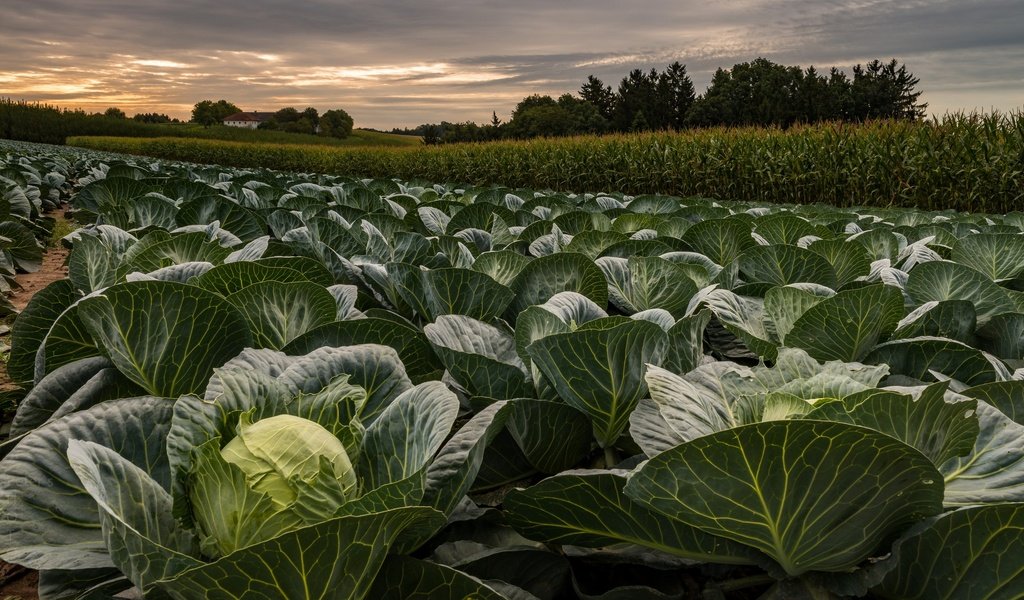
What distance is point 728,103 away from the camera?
62.0 m

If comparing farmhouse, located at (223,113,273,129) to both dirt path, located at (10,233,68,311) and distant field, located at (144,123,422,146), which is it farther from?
dirt path, located at (10,233,68,311)

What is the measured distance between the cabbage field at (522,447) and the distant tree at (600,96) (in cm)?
7613

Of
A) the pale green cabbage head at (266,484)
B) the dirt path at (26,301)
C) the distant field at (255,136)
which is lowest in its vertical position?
the dirt path at (26,301)

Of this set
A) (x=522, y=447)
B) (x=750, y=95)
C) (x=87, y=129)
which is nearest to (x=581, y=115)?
(x=750, y=95)

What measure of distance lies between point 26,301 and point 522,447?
538 centimetres

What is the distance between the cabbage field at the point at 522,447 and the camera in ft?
2.41

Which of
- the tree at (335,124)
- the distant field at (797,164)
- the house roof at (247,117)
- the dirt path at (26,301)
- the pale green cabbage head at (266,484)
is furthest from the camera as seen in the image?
the house roof at (247,117)

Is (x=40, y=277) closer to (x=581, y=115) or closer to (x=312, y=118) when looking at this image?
(x=581, y=115)

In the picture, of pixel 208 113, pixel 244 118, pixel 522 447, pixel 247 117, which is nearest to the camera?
pixel 522 447

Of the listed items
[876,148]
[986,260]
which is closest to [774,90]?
[876,148]

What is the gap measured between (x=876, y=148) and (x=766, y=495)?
47.0ft

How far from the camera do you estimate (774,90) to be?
6062 centimetres

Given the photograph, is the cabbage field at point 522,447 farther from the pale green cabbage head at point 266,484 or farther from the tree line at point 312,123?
the tree line at point 312,123

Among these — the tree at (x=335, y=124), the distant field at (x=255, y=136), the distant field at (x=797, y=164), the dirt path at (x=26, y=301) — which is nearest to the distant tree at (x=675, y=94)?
the distant field at (x=255, y=136)
